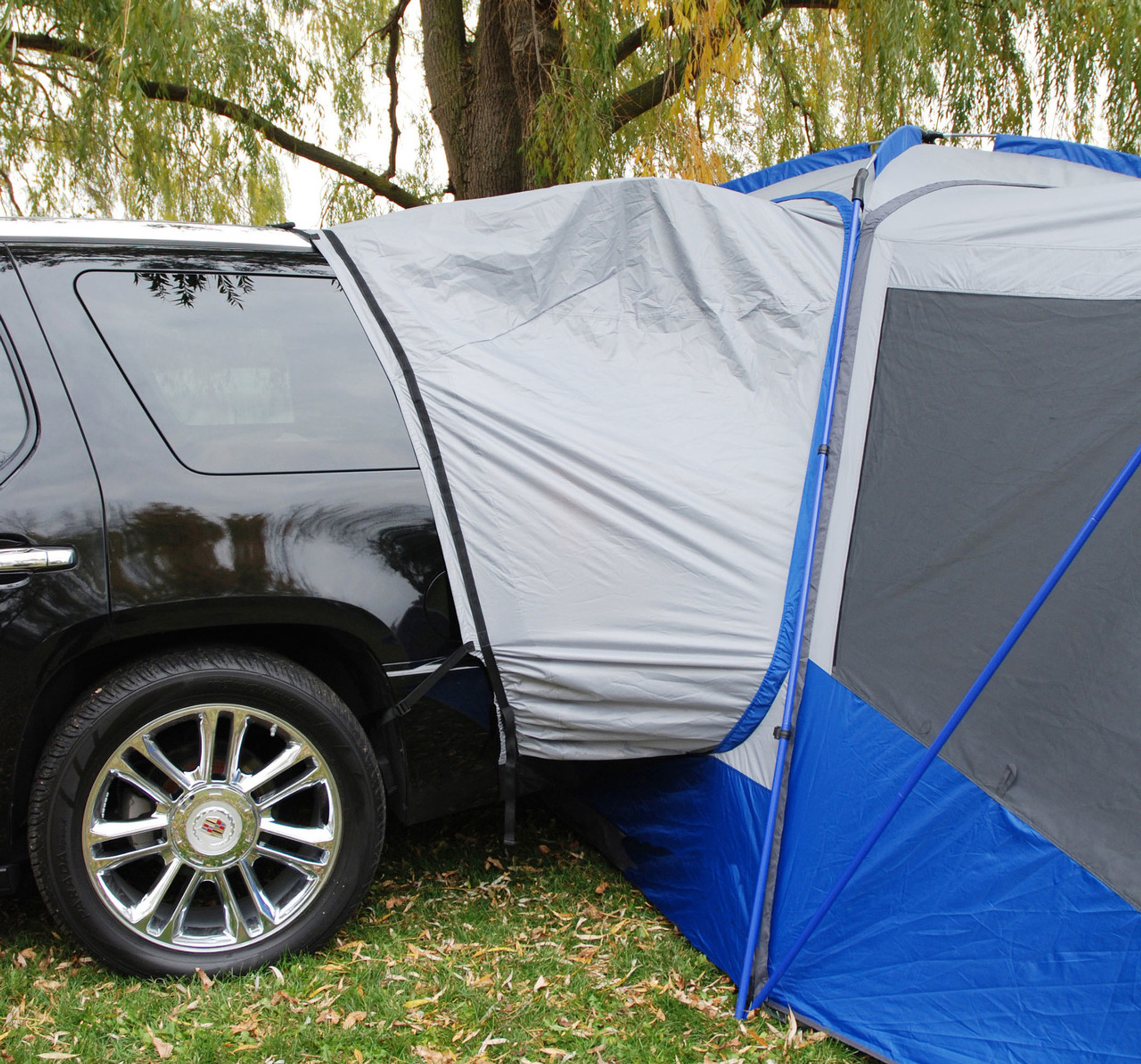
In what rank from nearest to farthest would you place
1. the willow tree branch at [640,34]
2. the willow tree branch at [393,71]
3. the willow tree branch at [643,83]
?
1. the willow tree branch at [643,83]
2. the willow tree branch at [640,34]
3. the willow tree branch at [393,71]

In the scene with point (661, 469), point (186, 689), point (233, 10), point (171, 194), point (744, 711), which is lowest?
point (744, 711)

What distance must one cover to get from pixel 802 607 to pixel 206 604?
5.04 ft

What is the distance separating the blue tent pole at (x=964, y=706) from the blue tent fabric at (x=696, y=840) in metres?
0.19

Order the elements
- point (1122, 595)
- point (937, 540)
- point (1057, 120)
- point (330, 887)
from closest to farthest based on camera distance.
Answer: point (1122, 595), point (937, 540), point (330, 887), point (1057, 120)

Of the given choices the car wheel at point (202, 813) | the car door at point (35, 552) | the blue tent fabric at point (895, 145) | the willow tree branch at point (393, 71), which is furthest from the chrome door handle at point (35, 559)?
the willow tree branch at point (393, 71)

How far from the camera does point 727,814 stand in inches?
119

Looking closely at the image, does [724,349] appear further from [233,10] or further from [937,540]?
[233,10]

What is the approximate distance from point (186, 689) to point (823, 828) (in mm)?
1637

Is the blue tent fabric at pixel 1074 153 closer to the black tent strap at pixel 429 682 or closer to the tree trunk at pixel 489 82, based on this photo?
the black tent strap at pixel 429 682

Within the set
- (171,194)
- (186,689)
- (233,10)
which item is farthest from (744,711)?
(233,10)

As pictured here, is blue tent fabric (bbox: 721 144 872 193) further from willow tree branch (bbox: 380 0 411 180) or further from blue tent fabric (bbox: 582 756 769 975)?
willow tree branch (bbox: 380 0 411 180)

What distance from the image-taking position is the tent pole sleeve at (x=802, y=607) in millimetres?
2797

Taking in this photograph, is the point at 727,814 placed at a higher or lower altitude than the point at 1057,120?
lower

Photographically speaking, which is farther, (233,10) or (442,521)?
→ (233,10)
